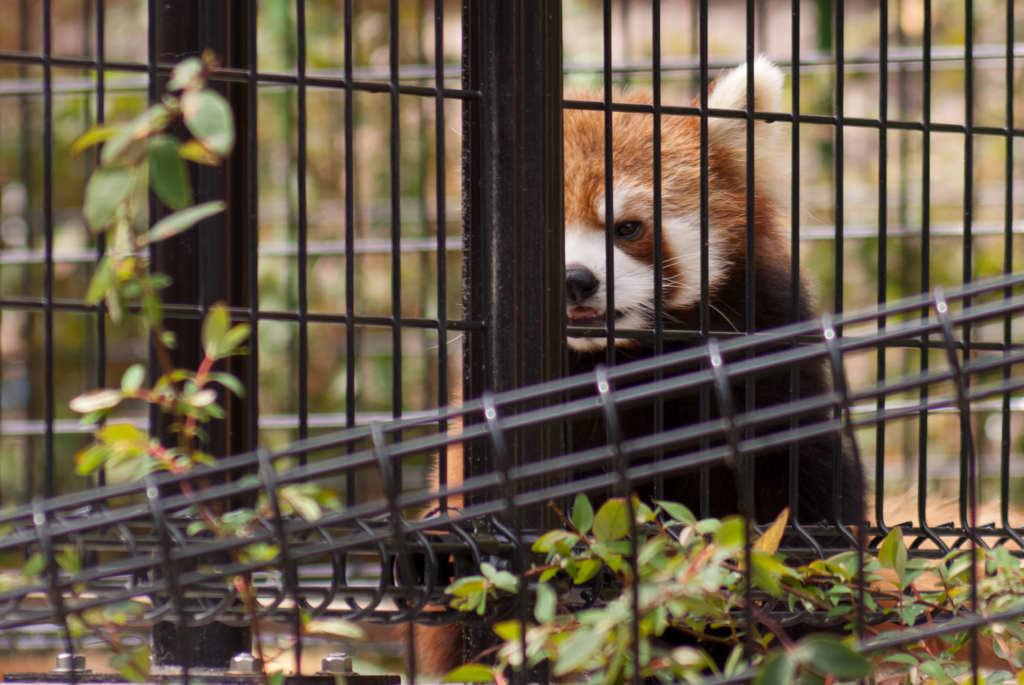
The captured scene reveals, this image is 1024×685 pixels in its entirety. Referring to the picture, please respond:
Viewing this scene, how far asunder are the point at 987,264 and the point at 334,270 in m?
2.85

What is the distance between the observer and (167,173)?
0.85m

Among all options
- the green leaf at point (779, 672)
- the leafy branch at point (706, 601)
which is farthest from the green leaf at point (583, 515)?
the green leaf at point (779, 672)

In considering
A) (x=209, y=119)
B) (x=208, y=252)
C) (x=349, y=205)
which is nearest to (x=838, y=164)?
(x=349, y=205)

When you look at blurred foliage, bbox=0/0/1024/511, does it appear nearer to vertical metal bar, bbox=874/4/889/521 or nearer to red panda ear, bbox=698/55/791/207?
red panda ear, bbox=698/55/791/207

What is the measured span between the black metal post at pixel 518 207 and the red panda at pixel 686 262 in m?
0.52

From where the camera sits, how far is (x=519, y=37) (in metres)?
1.54

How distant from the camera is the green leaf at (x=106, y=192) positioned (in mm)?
833

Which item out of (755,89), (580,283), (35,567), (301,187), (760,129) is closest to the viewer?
(35,567)

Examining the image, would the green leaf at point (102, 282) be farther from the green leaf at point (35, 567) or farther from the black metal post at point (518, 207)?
the black metal post at point (518, 207)

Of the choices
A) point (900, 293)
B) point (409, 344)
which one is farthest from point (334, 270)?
point (900, 293)

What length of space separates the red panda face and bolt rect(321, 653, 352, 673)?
0.94m

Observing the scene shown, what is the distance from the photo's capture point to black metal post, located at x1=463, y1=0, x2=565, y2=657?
1.53 meters

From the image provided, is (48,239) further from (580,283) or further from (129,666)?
(580,283)

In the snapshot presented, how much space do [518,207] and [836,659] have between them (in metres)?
0.89
